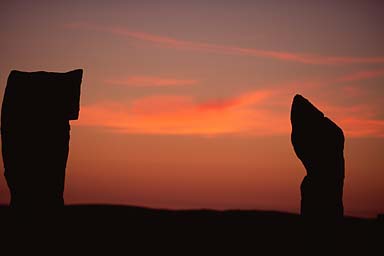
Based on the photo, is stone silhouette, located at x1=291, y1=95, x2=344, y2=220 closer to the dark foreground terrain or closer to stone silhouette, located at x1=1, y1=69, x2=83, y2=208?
the dark foreground terrain

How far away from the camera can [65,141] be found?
20578 mm

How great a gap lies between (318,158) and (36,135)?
9.31m

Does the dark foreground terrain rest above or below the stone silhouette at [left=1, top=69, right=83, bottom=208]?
below

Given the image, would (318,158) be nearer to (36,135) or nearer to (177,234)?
(177,234)

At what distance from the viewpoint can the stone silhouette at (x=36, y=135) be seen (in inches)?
792

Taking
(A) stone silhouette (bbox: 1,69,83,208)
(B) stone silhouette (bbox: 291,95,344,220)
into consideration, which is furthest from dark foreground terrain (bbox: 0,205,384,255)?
(A) stone silhouette (bbox: 1,69,83,208)

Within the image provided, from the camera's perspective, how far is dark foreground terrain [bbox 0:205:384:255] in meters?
19.8

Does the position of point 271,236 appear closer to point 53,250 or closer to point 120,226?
point 120,226

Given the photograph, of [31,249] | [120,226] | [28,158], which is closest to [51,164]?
[28,158]

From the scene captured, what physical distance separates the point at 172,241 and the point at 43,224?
13.6 ft

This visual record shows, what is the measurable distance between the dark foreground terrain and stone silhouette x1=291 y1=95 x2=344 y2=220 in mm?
554

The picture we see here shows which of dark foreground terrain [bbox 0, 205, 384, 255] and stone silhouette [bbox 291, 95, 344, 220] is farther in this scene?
stone silhouette [bbox 291, 95, 344, 220]

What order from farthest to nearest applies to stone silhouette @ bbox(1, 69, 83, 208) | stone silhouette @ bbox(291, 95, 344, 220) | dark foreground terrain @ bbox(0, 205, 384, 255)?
stone silhouette @ bbox(291, 95, 344, 220) < stone silhouette @ bbox(1, 69, 83, 208) < dark foreground terrain @ bbox(0, 205, 384, 255)

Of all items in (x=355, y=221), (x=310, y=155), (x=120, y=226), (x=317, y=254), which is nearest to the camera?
(x=317, y=254)
